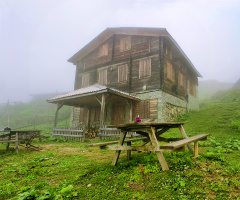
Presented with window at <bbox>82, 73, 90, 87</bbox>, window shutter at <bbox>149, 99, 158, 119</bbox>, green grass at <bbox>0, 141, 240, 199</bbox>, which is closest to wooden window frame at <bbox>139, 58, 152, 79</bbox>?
window shutter at <bbox>149, 99, 158, 119</bbox>

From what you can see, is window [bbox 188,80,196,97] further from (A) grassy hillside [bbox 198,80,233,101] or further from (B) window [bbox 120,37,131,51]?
(A) grassy hillside [bbox 198,80,233,101]

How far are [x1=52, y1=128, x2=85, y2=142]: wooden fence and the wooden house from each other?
1.86m

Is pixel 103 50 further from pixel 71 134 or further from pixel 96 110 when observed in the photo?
pixel 71 134

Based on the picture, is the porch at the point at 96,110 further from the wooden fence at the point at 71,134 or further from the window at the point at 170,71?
the window at the point at 170,71

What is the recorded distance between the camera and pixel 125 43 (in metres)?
16.0

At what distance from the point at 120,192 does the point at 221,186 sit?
5.62 feet

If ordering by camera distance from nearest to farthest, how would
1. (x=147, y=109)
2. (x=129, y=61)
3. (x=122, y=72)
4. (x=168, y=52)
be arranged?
1. (x=147, y=109)
2. (x=168, y=52)
3. (x=129, y=61)
4. (x=122, y=72)

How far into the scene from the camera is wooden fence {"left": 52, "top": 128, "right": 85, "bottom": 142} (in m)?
11.3

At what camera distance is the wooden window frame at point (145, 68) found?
13.9 meters

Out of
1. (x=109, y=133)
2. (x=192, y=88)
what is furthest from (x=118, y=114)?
(x=192, y=88)

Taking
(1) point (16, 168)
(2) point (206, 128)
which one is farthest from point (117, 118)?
(1) point (16, 168)

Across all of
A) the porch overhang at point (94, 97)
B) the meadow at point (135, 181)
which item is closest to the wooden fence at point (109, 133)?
the porch overhang at point (94, 97)

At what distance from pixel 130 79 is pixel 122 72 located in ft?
4.02

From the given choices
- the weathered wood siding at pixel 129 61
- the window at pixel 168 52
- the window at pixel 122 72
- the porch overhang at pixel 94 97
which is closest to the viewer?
the porch overhang at pixel 94 97
